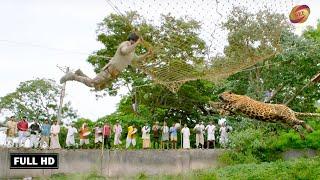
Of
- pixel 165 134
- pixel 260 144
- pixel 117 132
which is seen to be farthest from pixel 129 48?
pixel 260 144

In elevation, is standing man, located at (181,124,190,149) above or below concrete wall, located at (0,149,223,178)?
above

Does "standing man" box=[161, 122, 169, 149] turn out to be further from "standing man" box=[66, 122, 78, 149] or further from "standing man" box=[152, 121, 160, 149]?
"standing man" box=[66, 122, 78, 149]

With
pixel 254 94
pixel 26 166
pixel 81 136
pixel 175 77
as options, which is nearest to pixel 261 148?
pixel 254 94

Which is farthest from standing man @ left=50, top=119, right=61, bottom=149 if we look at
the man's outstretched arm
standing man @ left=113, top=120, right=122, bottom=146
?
the man's outstretched arm

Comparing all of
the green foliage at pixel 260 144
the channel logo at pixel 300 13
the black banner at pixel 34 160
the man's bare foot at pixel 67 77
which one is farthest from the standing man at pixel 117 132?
the man's bare foot at pixel 67 77

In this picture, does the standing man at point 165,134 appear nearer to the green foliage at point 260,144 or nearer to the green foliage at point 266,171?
the green foliage at point 266,171

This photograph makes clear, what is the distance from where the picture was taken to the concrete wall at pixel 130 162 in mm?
20188

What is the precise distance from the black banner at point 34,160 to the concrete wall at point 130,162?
0.81 ft

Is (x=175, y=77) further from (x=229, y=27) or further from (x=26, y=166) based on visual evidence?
(x=26, y=166)

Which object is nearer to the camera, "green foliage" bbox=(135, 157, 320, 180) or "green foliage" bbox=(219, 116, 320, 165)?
"green foliage" bbox=(135, 157, 320, 180)

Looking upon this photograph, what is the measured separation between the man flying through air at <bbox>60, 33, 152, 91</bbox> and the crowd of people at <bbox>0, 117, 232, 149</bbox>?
1114 cm

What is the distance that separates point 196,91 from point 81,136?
18.6 feet

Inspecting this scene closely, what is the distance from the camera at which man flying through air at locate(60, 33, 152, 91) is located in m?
8.16

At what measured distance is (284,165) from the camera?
18750 millimetres
